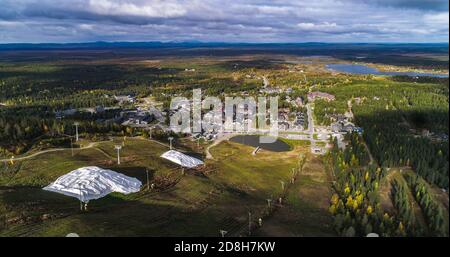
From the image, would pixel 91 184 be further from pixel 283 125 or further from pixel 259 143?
pixel 283 125

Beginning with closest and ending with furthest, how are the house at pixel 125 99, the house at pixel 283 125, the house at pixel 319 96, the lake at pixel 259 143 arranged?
1. the lake at pixel 259 143
2. the house at pixel 283 125
3. the house at pixel 319 96
4. the house at pixel 125 99

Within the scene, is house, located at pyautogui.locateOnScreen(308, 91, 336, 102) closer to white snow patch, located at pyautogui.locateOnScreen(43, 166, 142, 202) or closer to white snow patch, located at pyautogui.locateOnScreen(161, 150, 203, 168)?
white snow patch, located at pyautogui.locateOnScreen(161, 150, 203, 168)

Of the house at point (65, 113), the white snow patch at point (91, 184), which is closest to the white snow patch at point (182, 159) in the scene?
the white snow patch at point (91, 184)

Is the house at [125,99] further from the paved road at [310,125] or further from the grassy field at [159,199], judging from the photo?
the grassy field at [159,199]

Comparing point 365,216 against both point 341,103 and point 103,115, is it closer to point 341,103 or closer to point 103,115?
point 341,103

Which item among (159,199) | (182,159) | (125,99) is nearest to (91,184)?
(159,199)

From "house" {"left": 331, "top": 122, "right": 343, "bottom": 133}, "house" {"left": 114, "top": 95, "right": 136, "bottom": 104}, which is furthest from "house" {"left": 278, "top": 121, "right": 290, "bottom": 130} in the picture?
"house" {"left": 114, "top": 95, "right": 136, "bottom": 104}

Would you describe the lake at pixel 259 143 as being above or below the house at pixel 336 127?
below
